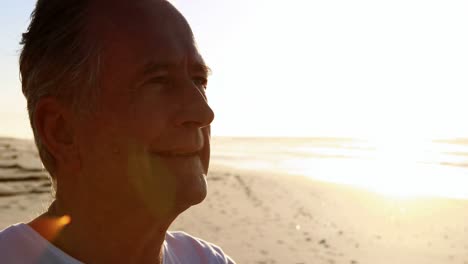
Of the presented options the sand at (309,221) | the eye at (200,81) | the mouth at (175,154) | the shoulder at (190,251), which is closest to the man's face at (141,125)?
the mouth at (175,154)

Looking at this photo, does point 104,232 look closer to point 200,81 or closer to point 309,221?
point 200,81

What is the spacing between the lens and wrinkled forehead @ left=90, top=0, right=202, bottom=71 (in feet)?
4.40

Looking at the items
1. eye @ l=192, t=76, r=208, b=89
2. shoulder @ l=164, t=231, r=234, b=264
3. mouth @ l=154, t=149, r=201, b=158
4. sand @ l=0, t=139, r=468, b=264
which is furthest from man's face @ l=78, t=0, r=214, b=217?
sand @ l=0, t=139, r=468, b=264

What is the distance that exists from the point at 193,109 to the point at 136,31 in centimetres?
28

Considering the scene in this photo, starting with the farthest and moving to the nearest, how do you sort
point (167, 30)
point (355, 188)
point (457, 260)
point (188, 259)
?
1. point (355, 188)
2. point (457, 260)
3. point (188, 259)
4. point (167, 30)

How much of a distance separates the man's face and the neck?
0.17ft

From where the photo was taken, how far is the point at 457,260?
299 inches

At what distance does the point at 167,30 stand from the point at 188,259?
814 millimetres

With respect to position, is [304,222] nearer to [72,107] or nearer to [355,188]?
[355,188]

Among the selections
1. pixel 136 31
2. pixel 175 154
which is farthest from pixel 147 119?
pixel 136 31

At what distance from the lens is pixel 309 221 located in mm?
9547

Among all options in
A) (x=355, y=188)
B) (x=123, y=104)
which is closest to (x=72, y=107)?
(x=123, y=104)

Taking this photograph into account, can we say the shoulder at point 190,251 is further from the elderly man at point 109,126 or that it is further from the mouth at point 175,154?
the mouth at point 175,154

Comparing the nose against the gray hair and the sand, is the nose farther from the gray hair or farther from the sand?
the sand
